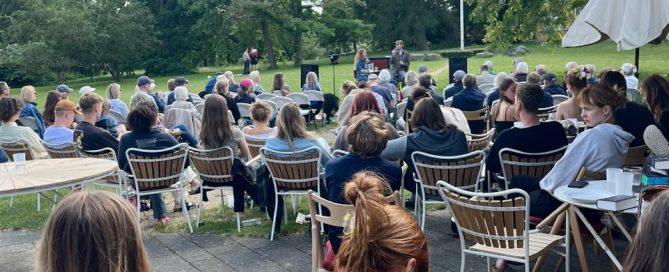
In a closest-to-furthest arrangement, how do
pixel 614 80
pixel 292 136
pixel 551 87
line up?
pixel 292 136 → pixel 614 80 → pixel 551 87

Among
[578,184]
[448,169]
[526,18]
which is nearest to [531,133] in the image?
[448,169]

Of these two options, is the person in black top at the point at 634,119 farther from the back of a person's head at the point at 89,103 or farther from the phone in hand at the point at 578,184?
the back of a person's head at the point at 89,103

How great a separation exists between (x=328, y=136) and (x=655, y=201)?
1005 centimetres

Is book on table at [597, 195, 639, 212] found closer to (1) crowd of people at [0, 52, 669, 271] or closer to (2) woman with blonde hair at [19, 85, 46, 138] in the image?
(1) crowd of people at [0, 52, 669, 271]

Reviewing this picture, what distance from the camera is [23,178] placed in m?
4.88

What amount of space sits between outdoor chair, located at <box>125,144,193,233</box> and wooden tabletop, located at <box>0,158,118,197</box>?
0.31 m

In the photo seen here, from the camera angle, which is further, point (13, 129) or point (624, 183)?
point (13, 129)

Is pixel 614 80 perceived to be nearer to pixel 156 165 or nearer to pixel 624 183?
pixel 624 183

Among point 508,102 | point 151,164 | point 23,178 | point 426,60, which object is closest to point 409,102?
point 508,102

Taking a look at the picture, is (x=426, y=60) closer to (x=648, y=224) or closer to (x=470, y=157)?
(x=470, y=157)

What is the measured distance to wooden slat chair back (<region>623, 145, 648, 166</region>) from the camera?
492 centimetres

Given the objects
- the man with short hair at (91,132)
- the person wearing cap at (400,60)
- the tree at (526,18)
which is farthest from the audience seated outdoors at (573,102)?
the person wearing cap at (400,60)

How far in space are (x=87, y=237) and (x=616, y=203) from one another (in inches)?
114

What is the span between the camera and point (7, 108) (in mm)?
6840
